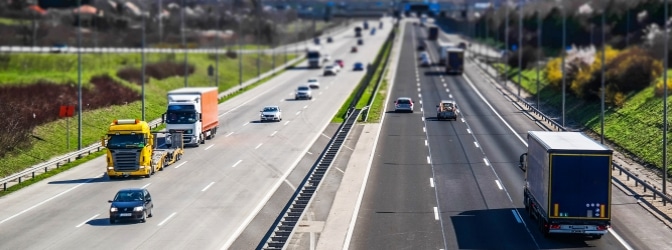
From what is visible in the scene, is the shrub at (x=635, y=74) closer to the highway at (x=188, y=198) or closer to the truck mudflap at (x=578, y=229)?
the highway at (x=188, y=198)

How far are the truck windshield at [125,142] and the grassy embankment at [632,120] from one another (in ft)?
89.0

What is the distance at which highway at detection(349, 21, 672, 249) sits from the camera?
120ft

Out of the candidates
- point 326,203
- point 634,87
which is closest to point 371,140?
point 326,203

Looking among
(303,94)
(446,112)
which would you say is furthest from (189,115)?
(303,94)

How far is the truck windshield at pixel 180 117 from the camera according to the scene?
214 ft

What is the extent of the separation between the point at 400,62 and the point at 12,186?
11304 centimetres

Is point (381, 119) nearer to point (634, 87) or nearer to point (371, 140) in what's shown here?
point (371, 140)

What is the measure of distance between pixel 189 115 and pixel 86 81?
51014 millimetres

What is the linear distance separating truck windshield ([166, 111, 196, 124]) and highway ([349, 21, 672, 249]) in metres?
11.4

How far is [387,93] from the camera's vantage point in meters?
104

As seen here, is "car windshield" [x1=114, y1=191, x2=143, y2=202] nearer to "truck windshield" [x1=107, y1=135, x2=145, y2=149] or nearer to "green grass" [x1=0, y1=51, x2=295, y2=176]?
"truck windshield" [x1=107, y1=135, x2=145, y2=149]

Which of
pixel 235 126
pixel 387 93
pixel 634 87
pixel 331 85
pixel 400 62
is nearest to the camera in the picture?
pixel 235 126

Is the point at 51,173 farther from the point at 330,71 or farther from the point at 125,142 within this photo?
the point at 330,71

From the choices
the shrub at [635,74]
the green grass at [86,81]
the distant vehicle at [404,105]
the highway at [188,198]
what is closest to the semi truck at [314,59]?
the green grass at [86,81]
